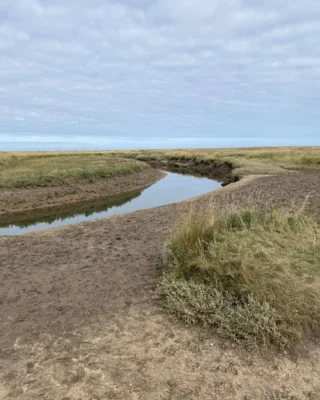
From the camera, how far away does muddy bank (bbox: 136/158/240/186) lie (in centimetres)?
4133

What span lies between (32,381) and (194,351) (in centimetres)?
212

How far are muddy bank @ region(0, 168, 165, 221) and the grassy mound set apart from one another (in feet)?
51.6


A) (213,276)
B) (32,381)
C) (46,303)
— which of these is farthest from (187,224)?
(32,381)

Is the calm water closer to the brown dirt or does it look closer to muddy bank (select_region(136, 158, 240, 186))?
muddy bank (select_region(136, 158, 240, 186))

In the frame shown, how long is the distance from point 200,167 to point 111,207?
1171 inches

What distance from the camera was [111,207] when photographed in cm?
2314

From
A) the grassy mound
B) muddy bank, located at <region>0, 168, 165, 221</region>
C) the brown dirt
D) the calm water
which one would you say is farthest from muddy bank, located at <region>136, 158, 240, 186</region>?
the brown dirt

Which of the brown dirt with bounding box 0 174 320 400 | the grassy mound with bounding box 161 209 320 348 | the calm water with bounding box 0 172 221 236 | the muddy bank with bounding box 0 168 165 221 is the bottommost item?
the calm water with bounding box 0 172 221 236

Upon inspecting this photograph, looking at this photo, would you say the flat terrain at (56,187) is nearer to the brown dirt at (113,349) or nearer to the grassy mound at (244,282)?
the brown dirt at (113,349)

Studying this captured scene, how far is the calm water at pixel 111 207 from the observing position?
703 inches

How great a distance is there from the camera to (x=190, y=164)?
178 ft

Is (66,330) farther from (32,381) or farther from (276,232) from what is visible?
(276,232)

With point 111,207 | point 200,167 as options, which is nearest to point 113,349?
point 111,207

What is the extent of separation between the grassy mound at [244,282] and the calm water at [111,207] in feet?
38.5
